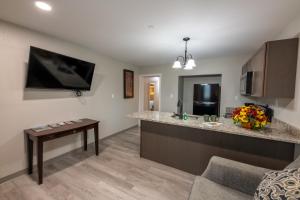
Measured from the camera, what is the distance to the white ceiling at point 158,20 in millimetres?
1582

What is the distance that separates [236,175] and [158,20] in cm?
207

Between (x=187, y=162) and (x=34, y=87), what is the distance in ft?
9.50

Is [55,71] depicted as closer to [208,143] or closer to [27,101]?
[27,101]

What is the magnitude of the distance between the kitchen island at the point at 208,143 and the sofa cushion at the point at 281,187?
0.76m

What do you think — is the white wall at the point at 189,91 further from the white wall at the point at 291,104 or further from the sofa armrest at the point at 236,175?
the sofa armrest at the point at 236,175

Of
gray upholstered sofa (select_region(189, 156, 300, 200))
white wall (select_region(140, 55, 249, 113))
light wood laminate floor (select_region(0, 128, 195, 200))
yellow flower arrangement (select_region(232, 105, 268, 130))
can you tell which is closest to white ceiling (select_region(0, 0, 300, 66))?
white wall (select_region(140, 55, 249, 113))

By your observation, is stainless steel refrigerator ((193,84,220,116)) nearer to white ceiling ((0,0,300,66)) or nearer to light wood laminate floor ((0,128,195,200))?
white ceiling ((0,0,300,66))

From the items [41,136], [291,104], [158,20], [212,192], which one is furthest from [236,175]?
[41,136]

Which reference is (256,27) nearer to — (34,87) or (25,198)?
(34,87)

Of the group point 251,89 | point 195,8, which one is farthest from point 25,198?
point 251,89

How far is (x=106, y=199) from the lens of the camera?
71.7 inches

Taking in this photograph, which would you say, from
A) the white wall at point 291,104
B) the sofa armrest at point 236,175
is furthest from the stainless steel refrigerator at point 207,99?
the sofa armrest at point 236,175

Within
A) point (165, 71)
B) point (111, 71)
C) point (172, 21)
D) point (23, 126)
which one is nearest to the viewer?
point (172, 21)

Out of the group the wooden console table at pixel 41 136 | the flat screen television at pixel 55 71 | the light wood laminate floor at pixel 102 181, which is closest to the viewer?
the light wood laminate floor at pixel 102 181
